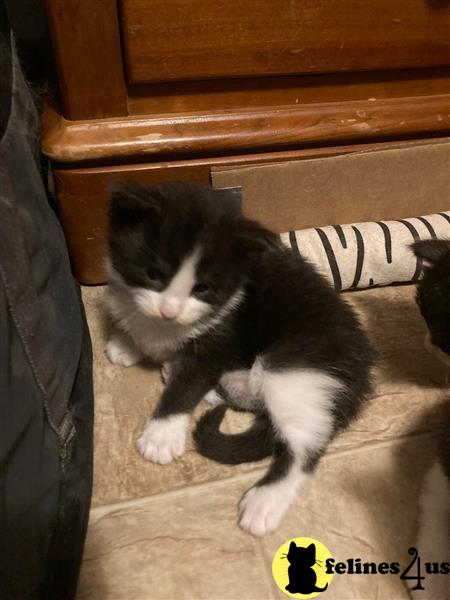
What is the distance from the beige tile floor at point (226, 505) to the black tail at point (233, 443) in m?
0.02

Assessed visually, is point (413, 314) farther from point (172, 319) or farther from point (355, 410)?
point (172, 319)

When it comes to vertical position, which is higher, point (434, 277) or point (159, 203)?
point (159, 203)

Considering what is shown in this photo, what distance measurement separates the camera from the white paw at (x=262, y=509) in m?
0.86

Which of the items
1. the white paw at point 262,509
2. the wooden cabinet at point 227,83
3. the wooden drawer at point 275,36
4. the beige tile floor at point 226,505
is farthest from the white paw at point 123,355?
the wooden drawer at point 275,36

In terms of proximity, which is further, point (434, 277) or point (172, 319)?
point (434, 277)

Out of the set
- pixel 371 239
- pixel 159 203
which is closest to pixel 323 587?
pixel 159 203

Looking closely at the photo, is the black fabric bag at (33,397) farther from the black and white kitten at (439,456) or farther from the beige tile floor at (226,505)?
the black and white kitten at (439,456)

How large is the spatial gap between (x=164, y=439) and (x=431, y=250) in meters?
0.62

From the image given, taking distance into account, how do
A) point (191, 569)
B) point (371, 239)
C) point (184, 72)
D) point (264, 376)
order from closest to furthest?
point (191, 569) < point (264, 376) < point (184, 72) < point (371, 239)

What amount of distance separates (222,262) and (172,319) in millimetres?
127

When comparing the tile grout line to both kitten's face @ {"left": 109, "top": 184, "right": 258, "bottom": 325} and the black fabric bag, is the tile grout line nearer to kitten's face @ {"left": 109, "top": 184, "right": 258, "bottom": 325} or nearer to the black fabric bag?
the black fabric bag

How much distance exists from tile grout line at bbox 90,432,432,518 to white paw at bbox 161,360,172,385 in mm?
221

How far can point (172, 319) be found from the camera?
89cm

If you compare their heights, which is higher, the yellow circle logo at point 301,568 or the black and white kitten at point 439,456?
the black and white kitten at point 439,456
